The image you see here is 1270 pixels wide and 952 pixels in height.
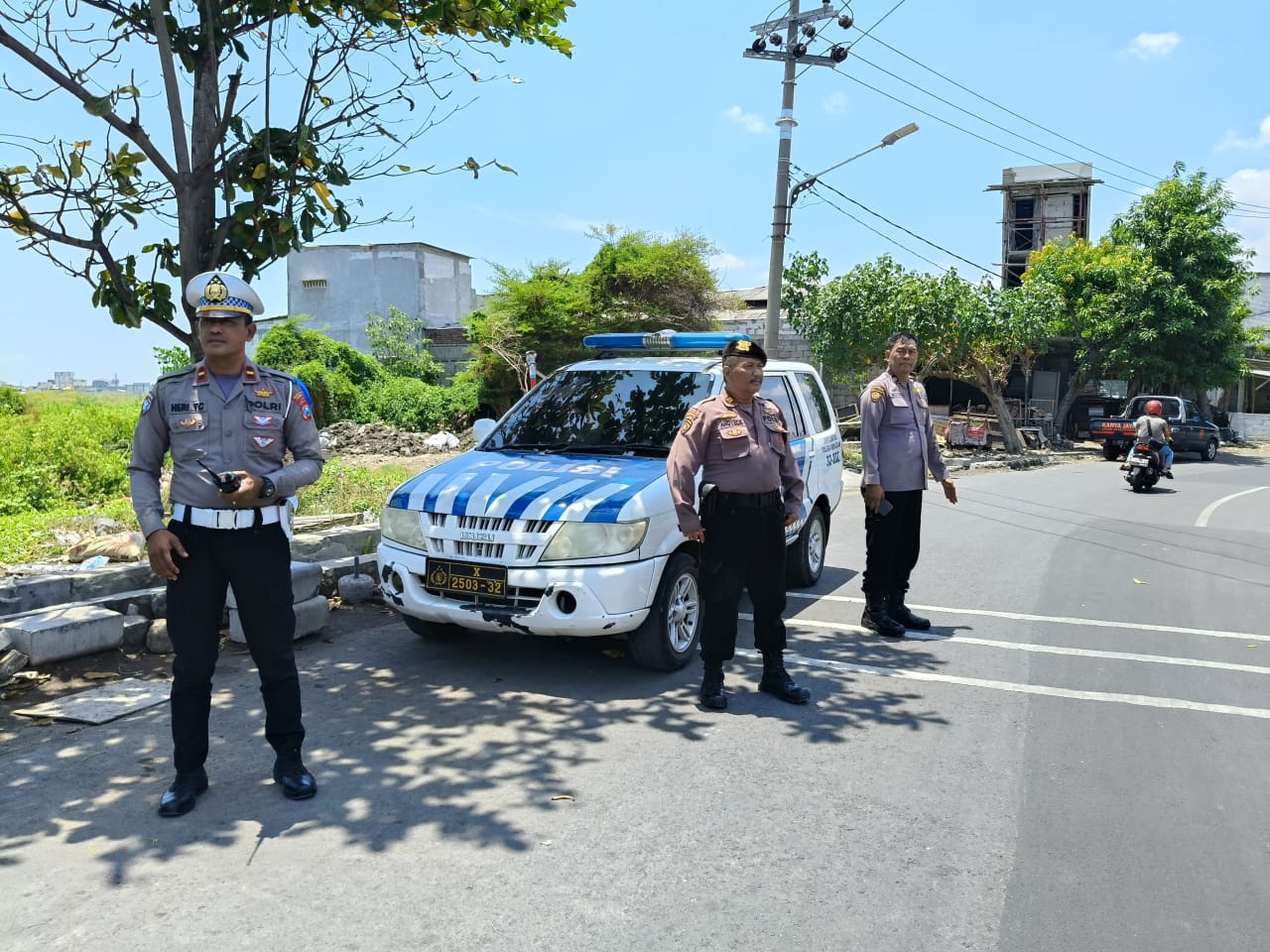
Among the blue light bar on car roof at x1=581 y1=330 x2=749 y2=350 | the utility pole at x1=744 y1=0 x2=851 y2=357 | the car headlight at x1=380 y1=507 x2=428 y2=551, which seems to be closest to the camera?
the car headlight at x1=380 y1=507 x2=428 y2=551

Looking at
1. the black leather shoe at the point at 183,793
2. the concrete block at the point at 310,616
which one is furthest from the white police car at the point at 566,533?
the black leather shoe at the point at 183,793

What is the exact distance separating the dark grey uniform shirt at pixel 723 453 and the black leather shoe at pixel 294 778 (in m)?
2.14

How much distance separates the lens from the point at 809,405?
839 centimetres

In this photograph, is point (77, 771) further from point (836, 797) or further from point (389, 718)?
point (836, 797)

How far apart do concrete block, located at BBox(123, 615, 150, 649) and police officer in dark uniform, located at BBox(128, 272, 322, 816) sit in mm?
2425

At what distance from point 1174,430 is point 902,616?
2230 centimetres

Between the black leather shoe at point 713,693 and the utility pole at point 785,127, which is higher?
the utility pole at point 785,127

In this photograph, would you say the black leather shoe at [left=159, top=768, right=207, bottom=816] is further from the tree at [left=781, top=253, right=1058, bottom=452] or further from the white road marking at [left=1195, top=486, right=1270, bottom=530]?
the tree at [left=781, top=253, right=1058, bottom=452]

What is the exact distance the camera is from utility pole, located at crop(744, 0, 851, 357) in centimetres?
1648

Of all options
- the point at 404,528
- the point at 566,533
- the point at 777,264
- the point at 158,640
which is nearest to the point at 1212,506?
the point at 777,264

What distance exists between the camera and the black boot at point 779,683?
5.38 m

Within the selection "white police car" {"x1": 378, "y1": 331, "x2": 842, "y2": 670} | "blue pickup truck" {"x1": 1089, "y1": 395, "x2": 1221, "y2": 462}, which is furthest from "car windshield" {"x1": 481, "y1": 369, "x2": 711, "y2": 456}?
"blue pickup truck" {"x1": 1089, "y1": 395, "x2": 1221, "y2": 462}

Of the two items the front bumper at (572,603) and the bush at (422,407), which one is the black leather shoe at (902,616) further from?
the bush at (422,407)

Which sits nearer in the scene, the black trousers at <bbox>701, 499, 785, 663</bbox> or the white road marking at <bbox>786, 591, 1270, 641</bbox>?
the black trousers at <bbox>701, 499, 785, 663</bbox>
